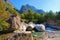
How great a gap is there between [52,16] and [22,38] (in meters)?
41.4

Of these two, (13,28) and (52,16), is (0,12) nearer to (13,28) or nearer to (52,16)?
(13,28)

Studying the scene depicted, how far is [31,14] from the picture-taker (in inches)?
1677

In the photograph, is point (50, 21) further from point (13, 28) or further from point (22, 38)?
point (22, 38)

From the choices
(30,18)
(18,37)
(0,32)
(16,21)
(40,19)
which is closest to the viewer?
(18,37)

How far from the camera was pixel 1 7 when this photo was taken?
809 centimetres

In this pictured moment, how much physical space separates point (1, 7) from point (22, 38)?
3010mm

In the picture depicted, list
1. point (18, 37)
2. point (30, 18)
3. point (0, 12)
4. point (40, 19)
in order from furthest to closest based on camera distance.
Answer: point (40, 19) → point (30, 18) → point (0, 12) → point (18, 37)

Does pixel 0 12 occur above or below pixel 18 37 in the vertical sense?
above

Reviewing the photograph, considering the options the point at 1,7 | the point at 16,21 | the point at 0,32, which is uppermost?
the point at 1,7

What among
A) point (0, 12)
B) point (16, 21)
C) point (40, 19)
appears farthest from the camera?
point (40, 19)

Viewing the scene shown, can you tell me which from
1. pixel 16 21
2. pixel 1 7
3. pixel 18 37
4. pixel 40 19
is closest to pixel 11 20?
pixel 16 21

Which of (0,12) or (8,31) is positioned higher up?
(0,12)

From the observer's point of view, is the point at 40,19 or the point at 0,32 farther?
the point at 40,19

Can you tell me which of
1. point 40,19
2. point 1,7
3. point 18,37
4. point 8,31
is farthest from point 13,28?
point 40,19
